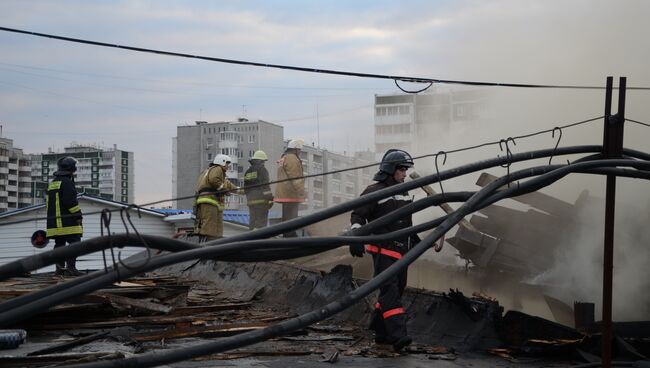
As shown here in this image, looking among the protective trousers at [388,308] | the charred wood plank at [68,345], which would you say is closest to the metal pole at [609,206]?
the protective trousers at [388,308]

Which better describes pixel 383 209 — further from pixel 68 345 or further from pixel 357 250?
pixel 68 345

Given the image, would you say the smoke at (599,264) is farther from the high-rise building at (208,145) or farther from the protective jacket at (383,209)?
the high-rise building at (208,145)

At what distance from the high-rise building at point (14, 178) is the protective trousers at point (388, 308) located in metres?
114

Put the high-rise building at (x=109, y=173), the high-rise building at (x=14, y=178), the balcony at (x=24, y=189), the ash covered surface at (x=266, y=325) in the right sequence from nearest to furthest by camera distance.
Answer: the ash covered surface at (x=266, y=325), the high-rise building at (x=109, y=173), the high-rise building at (x=14, y=178), the balcony at (x=24, y=189)

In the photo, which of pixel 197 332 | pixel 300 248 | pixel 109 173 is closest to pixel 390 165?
pixel 197 332

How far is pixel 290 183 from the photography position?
12578 millimetres

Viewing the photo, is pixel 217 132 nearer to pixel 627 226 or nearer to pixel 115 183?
pixel 115 183

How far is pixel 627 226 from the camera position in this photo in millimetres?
8602

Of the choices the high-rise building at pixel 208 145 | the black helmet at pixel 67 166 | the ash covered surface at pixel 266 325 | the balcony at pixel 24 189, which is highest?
the high-rise building at pixel 208 145

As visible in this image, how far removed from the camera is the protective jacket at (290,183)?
12.3 m

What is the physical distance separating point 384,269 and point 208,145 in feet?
251

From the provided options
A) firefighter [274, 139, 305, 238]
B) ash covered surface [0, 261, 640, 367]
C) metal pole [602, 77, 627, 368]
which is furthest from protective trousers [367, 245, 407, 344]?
firefighter [274, 139, 305, 238]

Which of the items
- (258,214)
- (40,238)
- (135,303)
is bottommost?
(135,303)

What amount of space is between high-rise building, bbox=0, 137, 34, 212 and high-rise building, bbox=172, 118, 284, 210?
136 feet
